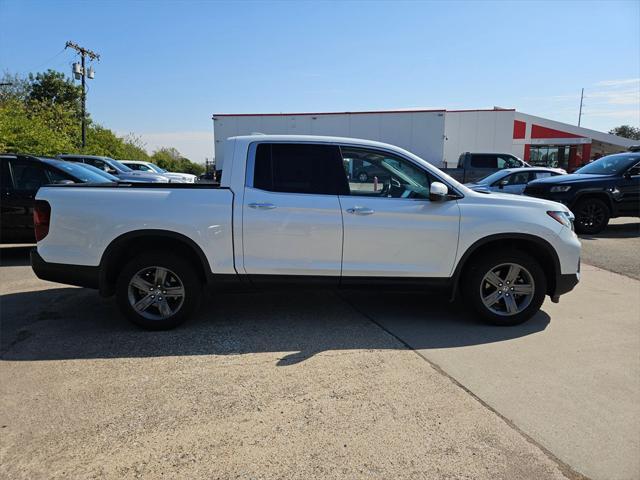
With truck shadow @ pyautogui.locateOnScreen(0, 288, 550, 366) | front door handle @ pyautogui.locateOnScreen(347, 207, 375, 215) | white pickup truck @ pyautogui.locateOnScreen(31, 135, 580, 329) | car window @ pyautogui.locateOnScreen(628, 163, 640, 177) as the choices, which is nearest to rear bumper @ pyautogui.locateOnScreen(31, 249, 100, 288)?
white pickup truck @ pyautogui.locateOnScreen(31, 135, 580, 329)

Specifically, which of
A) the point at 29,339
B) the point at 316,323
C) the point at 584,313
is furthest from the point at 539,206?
the point at 29,339

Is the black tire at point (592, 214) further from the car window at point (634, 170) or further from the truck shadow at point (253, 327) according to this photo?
the truck shadow at point (253, 327)

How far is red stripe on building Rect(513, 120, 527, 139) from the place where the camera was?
33375 mm

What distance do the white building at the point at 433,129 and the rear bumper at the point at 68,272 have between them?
23.1m

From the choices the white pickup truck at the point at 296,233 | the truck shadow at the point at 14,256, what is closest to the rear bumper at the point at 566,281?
the white pickup truck at the point at 296,233

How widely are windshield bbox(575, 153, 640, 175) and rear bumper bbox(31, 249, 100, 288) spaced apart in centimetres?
1158

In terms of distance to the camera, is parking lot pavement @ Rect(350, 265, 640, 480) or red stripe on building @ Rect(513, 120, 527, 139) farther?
red stripe on building @ Rect(513, 120, 527, 139)

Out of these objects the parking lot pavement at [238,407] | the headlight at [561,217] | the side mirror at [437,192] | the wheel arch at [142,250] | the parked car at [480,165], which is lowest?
the parking lot pavement at [238,407]

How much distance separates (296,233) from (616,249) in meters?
7.73

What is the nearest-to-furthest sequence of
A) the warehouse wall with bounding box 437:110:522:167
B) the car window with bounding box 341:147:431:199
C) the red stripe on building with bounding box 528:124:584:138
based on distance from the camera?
the car window with bounding box 341:147:431:199 < the warehouse wall with bounding box 437:110:522:167 < the red stripe on building with bounding box 528:124:584:138

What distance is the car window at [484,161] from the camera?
68.0ft

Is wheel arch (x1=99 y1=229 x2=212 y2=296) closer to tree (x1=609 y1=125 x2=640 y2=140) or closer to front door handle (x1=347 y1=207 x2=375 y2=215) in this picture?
front door handle (x1=347 y1=207 x2=375 y2=215)

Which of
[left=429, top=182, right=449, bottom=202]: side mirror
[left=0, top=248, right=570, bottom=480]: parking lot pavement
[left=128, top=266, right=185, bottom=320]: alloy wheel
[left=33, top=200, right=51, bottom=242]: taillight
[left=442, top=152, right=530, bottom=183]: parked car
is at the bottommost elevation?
[left=0, top=248, right=570, bottom=480]: parking lot pavement

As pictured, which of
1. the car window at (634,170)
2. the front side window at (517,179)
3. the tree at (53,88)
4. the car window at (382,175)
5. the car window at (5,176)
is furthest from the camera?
the tree at (53,88)
